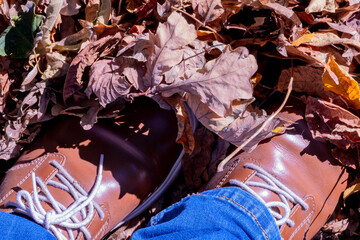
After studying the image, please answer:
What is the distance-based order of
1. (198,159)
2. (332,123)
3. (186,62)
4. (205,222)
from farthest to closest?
(198,159) < (332,123) < (186,62) < (205,222)

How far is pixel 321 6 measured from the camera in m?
0.97

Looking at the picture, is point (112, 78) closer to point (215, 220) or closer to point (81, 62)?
point (81, 62)

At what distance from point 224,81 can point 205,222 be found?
0.32 m

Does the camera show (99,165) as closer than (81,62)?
No

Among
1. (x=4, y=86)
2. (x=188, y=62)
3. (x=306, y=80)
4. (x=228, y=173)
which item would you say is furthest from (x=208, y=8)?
(x=4, y=86)

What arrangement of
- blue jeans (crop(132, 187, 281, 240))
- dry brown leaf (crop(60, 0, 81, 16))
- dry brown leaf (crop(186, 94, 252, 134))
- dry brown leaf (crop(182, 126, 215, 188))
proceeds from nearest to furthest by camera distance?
blue jeans (crop(132, 187, 281, 240)) < dry brown leaf (crop(186, 94, 252, 134)) < dry brown leaf (crop(60, 0, 81, 16)) < dry brown leaf (crop(182, 126, 215, 188))

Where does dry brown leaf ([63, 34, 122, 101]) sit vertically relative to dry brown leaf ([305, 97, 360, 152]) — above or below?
above

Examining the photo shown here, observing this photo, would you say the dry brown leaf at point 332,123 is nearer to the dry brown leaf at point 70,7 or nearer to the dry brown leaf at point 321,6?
the dry brown leaf at point 321,6

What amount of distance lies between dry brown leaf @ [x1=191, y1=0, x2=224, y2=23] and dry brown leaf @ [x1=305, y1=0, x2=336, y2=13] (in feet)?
0.76

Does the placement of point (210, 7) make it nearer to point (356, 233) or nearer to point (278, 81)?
point (278, 81)

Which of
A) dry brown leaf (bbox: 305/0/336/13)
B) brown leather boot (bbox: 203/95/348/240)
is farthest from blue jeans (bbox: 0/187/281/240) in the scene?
dry brown leaf (bbox: 305/0/336/13)

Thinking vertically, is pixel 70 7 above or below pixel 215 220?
above

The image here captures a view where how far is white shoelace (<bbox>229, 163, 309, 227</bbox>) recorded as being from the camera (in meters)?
0.99

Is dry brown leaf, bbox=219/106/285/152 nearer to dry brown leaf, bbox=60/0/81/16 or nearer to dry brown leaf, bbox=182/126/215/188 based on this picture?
dry brown leaf, bbox=182/126/215/188
